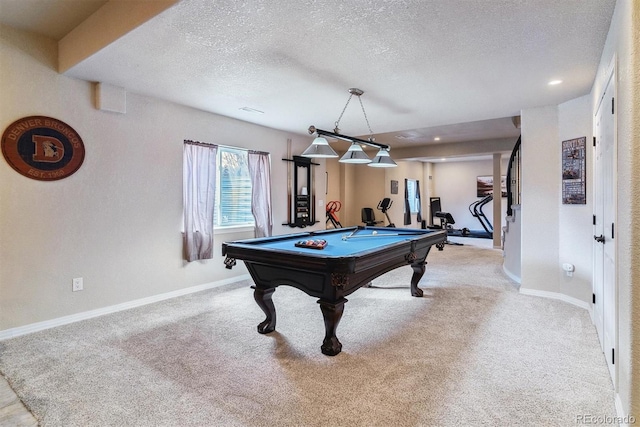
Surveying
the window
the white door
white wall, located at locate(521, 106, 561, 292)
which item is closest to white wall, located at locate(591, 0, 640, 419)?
the white door

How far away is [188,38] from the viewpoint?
2.43 meters

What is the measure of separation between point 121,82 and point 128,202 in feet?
4.06

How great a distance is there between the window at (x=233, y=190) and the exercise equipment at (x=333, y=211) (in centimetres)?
276

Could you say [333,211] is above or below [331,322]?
above

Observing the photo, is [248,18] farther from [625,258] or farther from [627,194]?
[625,258]

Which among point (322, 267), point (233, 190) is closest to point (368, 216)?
point (233, 190)

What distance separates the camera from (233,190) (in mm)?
4930

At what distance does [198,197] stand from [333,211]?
4.14 meters

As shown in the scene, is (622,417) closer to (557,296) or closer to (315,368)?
(315,368)

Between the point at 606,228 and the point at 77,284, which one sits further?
the point at 77,284

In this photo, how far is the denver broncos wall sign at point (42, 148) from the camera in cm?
284

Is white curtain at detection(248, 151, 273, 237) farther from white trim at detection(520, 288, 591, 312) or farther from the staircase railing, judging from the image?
the staircase railing

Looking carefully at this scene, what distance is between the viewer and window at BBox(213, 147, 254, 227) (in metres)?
4.77

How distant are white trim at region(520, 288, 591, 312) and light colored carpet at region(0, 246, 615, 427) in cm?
23
